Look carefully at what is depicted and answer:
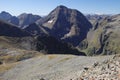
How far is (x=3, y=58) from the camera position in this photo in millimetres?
150500

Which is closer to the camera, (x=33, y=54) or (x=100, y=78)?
Answer: (x=100, y=78)

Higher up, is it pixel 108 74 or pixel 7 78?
pixel 108 74

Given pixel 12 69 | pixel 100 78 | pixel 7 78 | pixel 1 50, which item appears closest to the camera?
pixel 100 78

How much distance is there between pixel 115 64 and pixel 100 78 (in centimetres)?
370

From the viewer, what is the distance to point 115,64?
1350 inches

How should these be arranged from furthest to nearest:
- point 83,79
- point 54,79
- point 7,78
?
point 7,78 → point 54,79 → point 83,79

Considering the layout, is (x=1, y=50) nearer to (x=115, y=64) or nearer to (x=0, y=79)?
A: (x=0, y=79)

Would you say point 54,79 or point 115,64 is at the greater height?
point 115,64

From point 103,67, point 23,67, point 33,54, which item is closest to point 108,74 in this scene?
point 103,67

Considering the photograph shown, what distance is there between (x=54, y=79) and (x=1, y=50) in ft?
426

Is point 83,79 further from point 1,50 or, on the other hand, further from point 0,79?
point 1,50

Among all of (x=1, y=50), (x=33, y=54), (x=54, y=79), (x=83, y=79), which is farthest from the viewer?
(x=1, y=50)

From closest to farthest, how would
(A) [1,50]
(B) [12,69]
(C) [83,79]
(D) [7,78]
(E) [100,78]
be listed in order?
(E) [100,78]
(C) [83,79]
(D) [7,78]
(B) [12,69]
(A) [1,50]

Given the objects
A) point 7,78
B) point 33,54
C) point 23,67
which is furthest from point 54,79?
point 33,54
